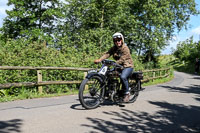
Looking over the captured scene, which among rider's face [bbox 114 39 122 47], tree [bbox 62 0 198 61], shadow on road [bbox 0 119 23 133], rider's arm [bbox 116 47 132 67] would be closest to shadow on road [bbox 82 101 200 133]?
shadow on road [bbox 0 119 23 133]

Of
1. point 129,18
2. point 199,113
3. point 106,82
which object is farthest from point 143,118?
point 129,18

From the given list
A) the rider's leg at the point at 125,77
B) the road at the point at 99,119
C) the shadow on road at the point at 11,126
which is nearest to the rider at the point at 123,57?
the rider's leg at the point at 125,77

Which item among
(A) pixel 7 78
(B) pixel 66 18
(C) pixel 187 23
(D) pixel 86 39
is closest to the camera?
(A) pixel 7 78

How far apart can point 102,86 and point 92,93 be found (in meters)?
0.37

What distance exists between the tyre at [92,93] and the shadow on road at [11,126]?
1.65m

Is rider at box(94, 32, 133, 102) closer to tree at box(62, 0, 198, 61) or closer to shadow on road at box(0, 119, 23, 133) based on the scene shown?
shadow on road at box(0, 119, 23, 133)

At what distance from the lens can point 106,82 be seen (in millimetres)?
6012

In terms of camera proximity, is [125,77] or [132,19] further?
[132,19]

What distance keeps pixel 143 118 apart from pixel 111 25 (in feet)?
88.8

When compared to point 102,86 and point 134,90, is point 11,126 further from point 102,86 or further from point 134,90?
point 134,90

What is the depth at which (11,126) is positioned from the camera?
4062mm

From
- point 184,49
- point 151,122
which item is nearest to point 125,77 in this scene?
point 151,122

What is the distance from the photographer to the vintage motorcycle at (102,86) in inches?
218

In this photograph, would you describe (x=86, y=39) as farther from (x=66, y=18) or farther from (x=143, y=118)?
(x=143, y=118)
